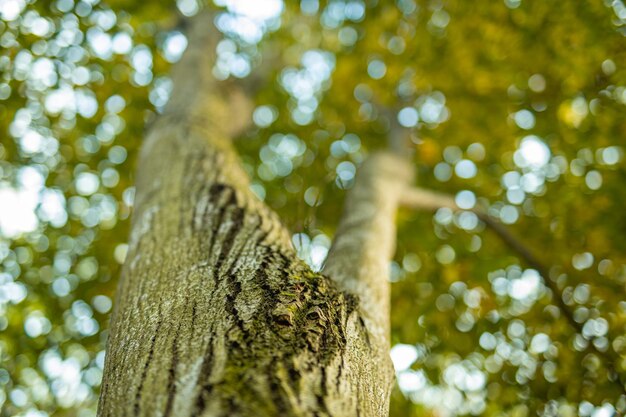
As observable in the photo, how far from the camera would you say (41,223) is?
4508 mm

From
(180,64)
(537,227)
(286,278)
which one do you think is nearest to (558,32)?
(537,227)

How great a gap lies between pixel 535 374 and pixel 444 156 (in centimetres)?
230

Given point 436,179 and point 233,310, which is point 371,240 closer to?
point 233,310

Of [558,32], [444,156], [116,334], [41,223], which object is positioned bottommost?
Result: [41,223]

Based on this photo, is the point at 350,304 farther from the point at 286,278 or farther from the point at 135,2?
the point at 135,2

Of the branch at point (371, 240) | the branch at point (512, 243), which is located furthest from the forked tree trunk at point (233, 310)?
the branch at point (512, 243)

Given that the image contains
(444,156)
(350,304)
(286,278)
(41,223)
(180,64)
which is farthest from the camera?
(444,156)

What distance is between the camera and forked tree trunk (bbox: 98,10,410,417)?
1.18 m

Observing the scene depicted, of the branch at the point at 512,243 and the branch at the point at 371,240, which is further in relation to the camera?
the branch at the point at 512,243

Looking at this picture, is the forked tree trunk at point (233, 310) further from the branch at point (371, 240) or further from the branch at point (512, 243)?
the branch at point (512, 243)

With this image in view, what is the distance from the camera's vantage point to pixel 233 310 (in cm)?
144

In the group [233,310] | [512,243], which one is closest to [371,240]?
[233,310]

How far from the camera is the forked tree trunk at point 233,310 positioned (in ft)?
3.87

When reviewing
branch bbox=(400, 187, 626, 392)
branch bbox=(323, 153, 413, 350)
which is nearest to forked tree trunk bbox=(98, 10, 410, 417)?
branch bbox=(323, 153, 413, 350)
